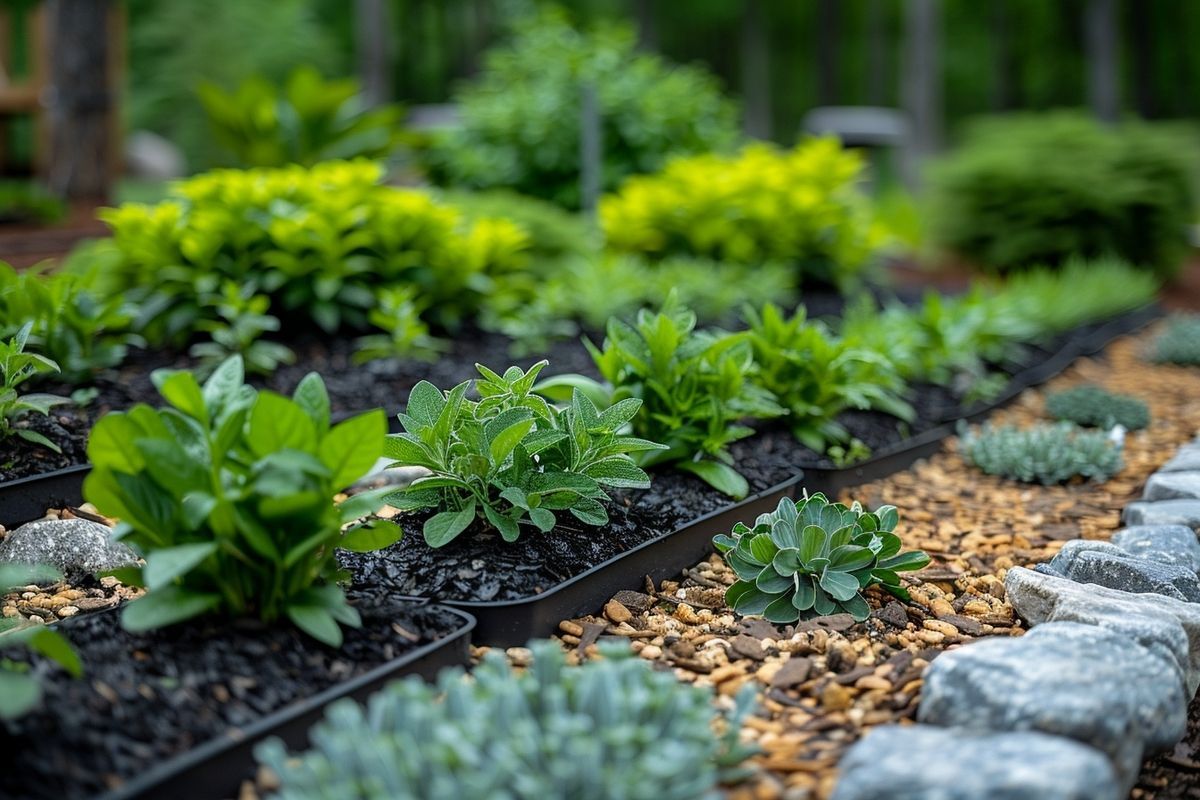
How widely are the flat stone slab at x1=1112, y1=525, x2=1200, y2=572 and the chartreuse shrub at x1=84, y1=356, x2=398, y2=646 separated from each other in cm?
215

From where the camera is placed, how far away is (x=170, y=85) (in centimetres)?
1880

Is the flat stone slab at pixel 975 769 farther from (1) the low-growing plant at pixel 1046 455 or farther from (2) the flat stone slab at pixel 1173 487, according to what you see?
(1) the low-growing plant at pixel 1046 455

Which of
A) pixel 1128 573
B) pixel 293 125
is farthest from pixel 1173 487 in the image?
pixel 293 125

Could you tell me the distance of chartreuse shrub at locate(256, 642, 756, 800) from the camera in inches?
59.7

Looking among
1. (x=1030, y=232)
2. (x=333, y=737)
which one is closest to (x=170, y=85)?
(x=1030, y=232)

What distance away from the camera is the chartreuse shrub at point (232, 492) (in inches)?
76.0

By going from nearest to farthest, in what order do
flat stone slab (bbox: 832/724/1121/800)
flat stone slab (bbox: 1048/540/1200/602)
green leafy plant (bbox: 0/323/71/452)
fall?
flat stone slab (bbox: 832/724/1121/800) → flat stone slab (bbox: 1048/540/1200/602) → green leafy plant (bbox: 0/323/71/452)

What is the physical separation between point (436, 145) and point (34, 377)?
562cm

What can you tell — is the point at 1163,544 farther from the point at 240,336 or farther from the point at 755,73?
the point at 755,73

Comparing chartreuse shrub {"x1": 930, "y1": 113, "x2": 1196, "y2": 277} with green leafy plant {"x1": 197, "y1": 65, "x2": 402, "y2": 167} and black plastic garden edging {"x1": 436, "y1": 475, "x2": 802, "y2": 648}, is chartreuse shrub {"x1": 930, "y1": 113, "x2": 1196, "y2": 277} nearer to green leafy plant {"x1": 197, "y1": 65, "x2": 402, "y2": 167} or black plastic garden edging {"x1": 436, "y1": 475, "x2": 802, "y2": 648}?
green leafy plant {"x1": 197, "y1": 65, "x2": 402, "y2": 167}

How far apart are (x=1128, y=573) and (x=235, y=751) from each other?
2135 millimetres

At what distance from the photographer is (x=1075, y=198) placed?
26.9 ft

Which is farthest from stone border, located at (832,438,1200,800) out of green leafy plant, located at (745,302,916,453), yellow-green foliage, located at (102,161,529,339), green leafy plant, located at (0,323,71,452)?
yellow-green foliage, located at (102,161,529,339)

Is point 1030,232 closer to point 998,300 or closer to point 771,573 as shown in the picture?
point 998,300
